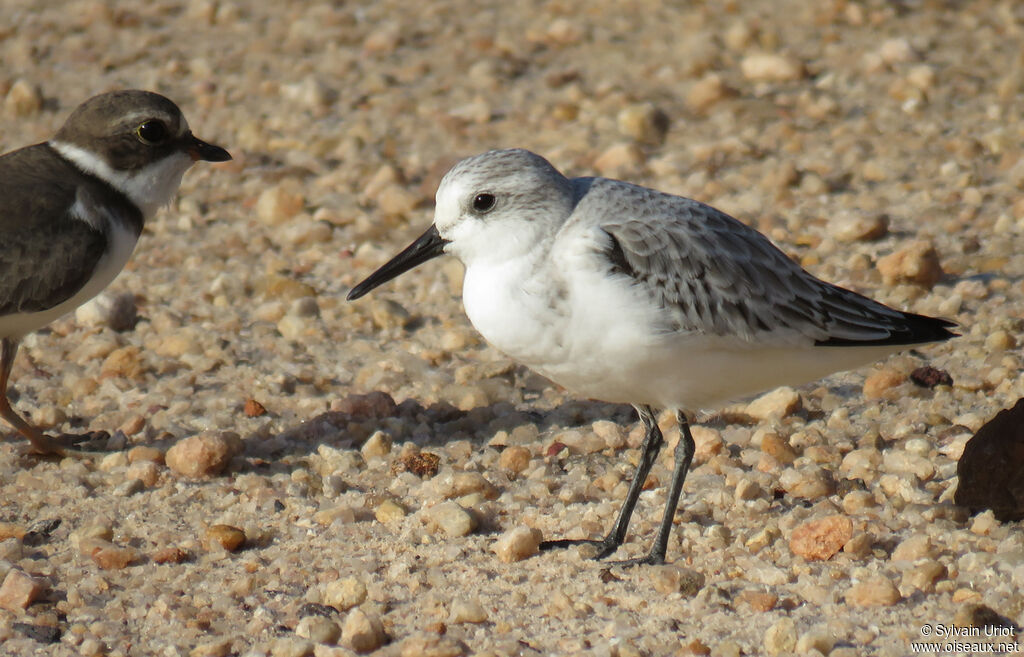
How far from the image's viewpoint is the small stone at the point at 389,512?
16.7 ft

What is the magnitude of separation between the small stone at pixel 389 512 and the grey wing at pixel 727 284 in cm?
140

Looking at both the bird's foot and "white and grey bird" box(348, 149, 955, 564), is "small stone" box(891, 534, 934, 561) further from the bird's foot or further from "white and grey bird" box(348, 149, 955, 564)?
the bird's foot

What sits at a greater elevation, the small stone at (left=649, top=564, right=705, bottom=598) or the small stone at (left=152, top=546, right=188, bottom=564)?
the small stone at (left=152, top=546, right=188, bottom=564)

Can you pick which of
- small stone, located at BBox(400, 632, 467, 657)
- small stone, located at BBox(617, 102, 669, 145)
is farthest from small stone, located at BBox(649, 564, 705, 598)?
small stone, located at BBox(617, 102, 669, 145)

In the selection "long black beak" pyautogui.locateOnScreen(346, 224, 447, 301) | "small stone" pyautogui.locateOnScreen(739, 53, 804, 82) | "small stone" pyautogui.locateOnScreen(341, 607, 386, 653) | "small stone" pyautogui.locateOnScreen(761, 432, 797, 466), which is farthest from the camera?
"small stone" pyautogui.locateOnScreen(739, 53, 804, 82)

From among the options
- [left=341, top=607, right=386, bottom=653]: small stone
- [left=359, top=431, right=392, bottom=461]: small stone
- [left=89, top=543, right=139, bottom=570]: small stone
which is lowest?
[left=359, top=431, right=392, bottom=461]: small stone

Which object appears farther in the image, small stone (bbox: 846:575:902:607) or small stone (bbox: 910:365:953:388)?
small stone (bbox: 910:365:953:388)

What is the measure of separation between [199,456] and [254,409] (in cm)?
57

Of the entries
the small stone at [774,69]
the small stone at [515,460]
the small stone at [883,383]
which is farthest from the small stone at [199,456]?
the small stone at [774,69]

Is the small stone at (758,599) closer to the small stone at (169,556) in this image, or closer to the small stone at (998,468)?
the small stone at (998,468)

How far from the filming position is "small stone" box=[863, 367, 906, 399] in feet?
19.0

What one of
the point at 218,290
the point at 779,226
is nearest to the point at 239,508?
the point at 218,290

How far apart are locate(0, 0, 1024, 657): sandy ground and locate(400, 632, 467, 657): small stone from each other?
14 mm

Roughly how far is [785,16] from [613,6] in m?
1.40
